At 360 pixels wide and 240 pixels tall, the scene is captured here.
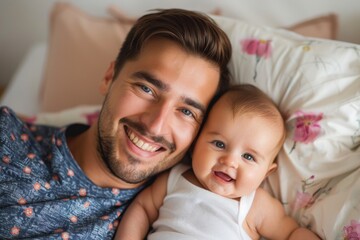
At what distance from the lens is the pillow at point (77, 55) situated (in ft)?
5.70

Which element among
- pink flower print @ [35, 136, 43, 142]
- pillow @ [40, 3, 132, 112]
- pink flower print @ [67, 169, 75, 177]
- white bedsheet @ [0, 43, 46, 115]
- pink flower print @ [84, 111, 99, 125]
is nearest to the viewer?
pink flower print @ [67, 169, 75, 177]

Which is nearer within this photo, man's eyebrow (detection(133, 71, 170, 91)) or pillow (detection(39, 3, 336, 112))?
man's eyebrow (detection(133, 71, 170, 91))

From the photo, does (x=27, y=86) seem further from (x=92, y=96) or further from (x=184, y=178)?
(x=184, y=178)

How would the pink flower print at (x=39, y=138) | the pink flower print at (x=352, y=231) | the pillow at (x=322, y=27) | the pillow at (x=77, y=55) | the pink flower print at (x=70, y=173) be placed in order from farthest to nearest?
the pillow at (x=77, y=55)
the pillow at (x=322, y=27)
the pink flower print at (x=39, y=138)
the pink flower print at (x=70, y=173)
the pink flower print at (x=352, y=231)

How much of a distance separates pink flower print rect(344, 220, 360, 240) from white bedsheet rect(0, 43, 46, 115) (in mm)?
1471

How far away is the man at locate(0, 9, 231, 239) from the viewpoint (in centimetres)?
110

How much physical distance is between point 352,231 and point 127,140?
2.16 feet

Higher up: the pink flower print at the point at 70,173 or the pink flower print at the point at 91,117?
the pink flower print at the point at 70,173

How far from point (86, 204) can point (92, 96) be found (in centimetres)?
70

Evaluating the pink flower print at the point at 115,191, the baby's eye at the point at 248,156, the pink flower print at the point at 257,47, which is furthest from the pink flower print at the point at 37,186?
the pink flower print at the point at 257,47

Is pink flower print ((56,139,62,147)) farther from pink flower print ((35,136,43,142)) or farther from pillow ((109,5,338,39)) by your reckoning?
pillow ((109,5,338,39))

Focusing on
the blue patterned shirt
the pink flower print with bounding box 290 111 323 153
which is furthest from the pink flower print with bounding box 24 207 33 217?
the pink flower print with bounding box 290 111 323 153

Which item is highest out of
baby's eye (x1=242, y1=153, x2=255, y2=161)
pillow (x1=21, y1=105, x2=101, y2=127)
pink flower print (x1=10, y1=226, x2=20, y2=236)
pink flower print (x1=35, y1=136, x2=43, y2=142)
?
baby's eye (x1=242, y1=153, x2=255, y2=161)

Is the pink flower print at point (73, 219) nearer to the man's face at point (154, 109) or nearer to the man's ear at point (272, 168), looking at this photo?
the man's face at point (154, 109)
